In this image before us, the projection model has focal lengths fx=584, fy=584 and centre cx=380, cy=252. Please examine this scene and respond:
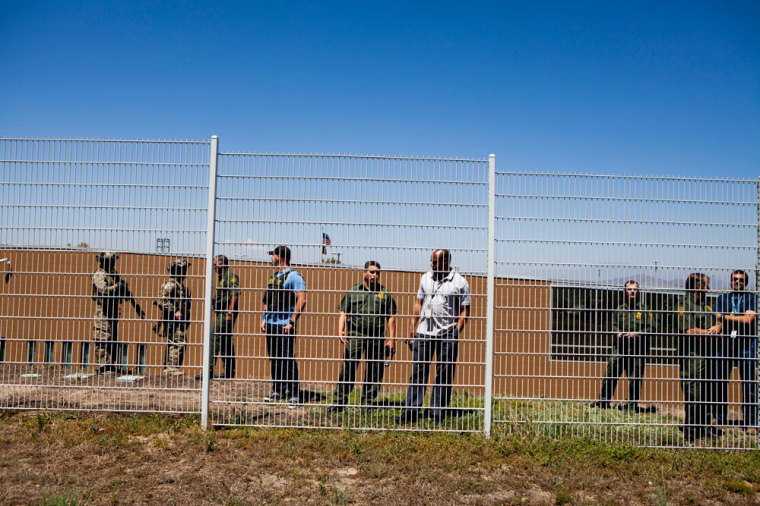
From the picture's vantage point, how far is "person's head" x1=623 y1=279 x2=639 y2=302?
5750 mm

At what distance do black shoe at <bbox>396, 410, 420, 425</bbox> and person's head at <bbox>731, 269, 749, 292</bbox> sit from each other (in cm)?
352

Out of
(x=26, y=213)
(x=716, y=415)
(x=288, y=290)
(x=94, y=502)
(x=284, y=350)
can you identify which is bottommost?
(x=94, y=502)

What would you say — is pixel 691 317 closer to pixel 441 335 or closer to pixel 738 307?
pixel 738 307

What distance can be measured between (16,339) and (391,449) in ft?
13.2

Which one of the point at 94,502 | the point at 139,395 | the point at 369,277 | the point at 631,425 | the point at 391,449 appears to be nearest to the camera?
the point at 94,502

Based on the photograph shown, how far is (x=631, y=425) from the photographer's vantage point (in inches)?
230

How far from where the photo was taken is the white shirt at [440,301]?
19.8ft

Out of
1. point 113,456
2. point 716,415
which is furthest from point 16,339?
point 716,415

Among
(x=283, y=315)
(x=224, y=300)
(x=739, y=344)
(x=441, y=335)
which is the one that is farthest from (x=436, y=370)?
(x=739, y=344)

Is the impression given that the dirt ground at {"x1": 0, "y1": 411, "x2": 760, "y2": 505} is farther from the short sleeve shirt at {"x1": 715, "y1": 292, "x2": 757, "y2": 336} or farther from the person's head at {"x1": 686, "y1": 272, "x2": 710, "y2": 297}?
the person's head at {"x1": 686, "y1": 272, "x2": 710, "y2": 297}

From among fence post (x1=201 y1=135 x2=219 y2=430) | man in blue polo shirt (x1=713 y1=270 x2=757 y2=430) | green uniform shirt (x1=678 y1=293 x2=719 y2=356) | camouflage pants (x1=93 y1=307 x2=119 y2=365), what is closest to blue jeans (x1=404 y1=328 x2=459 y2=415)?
fence post (x1=201 y1=135 x2=219 y2=430)

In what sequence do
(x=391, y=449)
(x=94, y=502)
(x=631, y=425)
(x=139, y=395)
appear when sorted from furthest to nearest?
→ 1. (x=139, y=395)
2. (x=631, y=425)
3. (x=391, y=449)
4. (x=94, y=502)

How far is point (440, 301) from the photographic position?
612 centimetres

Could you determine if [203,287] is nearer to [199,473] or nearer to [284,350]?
[284,350]
